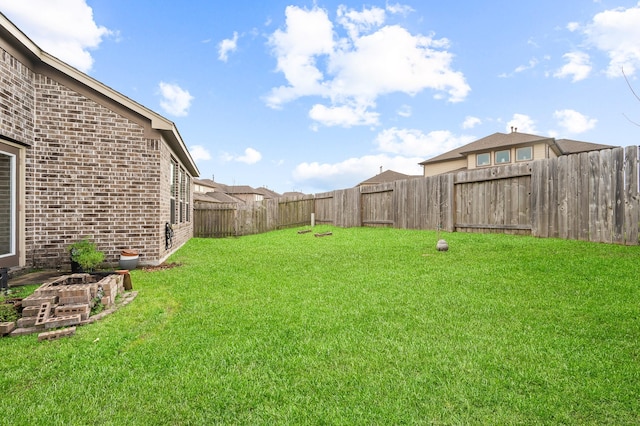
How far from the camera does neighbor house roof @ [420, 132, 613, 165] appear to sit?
23.0 meters

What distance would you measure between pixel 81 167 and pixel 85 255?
221 cm

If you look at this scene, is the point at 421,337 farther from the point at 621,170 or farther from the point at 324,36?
the point at 324,36

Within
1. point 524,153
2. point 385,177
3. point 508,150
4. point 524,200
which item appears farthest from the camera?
point 385,177

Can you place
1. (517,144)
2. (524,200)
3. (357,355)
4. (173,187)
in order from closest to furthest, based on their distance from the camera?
(357,355)
(524,200)
(173,187)
(517,144)

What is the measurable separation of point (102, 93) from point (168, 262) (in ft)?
13.3

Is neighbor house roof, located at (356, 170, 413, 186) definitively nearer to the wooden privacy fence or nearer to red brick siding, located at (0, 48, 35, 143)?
the wooden privacy fence

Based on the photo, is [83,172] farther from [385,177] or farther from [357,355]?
[385,177]

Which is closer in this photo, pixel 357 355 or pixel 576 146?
pixel 357 355

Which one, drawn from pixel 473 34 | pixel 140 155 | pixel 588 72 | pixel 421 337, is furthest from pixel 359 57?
pixel 421 337

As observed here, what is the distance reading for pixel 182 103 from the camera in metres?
13.1

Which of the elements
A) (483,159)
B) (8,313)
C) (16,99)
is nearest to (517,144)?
(483,159)

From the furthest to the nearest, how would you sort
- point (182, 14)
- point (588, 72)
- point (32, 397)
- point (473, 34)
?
point (182, 14)
point (473, 34)
point (588, 72)
point (32, 397)

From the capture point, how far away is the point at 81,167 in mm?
6820

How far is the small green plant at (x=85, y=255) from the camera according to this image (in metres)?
5.81
